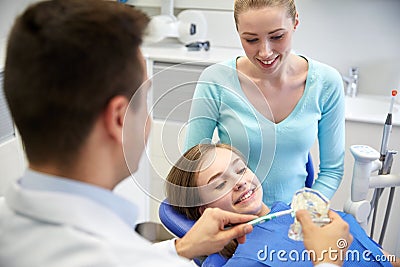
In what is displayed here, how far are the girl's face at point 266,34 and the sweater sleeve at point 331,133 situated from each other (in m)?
0.19

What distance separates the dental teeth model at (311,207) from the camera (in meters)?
0.89

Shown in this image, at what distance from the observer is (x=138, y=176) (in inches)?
39.4

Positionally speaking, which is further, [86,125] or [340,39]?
[340,39]

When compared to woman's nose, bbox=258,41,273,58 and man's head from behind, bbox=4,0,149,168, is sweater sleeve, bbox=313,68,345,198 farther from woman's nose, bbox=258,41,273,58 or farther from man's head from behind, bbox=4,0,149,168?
man's head from behind, bbox=4,0,149,168

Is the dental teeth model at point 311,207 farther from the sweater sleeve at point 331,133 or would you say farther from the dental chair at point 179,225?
the sweater sleeve at point 331,133

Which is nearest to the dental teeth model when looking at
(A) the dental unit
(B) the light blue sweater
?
(B) the light blue sweater

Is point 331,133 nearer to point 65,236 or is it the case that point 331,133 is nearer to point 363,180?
point 363,180

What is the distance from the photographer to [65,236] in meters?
0.59

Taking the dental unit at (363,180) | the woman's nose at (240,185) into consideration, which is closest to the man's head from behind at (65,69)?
the woman's nose at (240,185)

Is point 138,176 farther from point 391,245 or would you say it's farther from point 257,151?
point 391,245

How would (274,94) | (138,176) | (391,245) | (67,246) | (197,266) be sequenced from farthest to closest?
(391,245), (274,94), (197,266), (138,176), (67,246)

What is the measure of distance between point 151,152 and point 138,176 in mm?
86

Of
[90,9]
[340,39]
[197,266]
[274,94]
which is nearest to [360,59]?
[340,39]

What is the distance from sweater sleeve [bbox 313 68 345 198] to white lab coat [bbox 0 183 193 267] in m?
0.87
